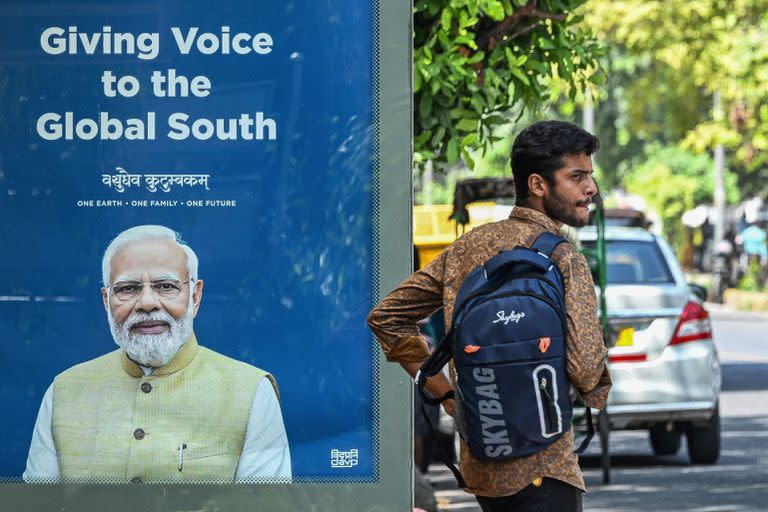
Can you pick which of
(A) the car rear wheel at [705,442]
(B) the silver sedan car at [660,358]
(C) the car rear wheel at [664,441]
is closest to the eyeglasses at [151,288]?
(B) the silver sedan car at [660,358]

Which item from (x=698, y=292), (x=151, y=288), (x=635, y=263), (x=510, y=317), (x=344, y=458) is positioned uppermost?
(x=635, y=263)

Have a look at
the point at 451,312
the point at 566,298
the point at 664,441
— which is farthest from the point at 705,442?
the point at 566,298

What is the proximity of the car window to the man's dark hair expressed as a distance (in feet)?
30.0

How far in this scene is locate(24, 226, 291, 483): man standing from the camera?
5555 mm

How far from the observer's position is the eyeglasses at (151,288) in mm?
5586

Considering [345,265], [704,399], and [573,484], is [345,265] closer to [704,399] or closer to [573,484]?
[573,484]

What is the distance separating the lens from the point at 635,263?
14367 millimetres

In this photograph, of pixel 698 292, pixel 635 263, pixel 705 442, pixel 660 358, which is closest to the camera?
pixel 660 358

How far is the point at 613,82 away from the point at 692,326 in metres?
20.3

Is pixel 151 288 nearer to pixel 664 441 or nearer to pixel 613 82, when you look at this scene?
pixel 664 441

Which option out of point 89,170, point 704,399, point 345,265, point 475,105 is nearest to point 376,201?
point 345,265

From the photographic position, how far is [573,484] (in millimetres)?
4699

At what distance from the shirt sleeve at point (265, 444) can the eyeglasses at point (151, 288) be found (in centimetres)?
38

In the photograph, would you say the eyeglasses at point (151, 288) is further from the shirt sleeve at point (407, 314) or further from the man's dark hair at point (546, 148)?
the man's dark hair at point (546, 148)
